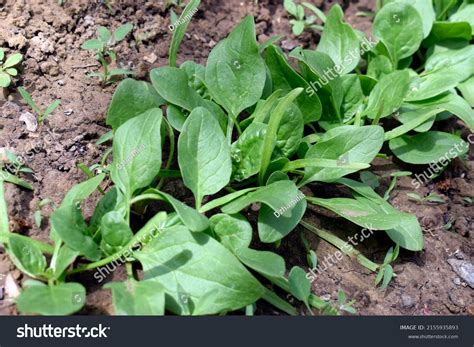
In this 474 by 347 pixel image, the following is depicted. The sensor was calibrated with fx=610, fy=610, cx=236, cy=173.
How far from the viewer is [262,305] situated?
6.57 ft

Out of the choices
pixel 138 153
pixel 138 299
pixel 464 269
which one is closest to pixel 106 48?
pixel 138 153

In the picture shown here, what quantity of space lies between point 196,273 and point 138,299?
19 cm

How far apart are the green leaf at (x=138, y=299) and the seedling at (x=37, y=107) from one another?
79 centimetres

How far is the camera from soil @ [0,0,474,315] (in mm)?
2119

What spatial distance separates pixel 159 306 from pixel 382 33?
1655mm

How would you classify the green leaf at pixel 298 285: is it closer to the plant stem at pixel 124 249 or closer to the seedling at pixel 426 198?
the plant stem at pixel 124 249

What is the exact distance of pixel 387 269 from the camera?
2.17 metres

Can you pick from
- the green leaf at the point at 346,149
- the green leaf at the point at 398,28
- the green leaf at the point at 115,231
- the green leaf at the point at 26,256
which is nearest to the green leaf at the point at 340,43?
the green leaf at the point at 398,28

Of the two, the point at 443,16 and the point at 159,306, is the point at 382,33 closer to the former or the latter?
the point at 443,16

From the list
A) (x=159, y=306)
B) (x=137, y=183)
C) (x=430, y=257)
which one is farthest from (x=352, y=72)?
(x=159, y=306)

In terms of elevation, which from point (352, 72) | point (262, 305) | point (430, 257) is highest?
point (352, 72)

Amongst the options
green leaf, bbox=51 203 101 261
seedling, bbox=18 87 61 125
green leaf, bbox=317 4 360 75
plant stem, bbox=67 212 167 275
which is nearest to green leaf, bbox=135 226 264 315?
plant stem, bbox=67 212 167 275

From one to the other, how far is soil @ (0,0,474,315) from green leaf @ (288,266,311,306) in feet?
0.25

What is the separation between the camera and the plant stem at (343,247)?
2197 millimetres
